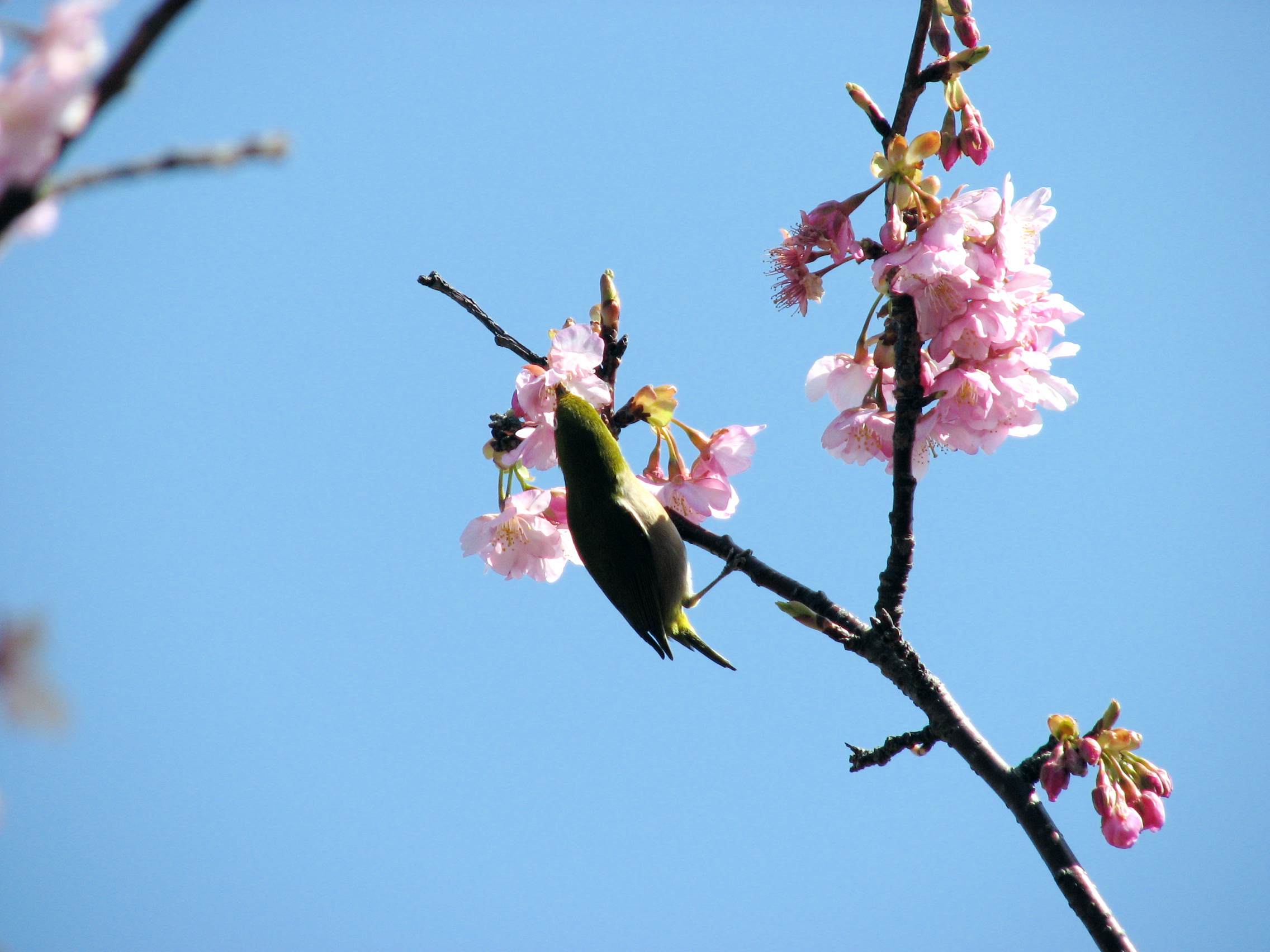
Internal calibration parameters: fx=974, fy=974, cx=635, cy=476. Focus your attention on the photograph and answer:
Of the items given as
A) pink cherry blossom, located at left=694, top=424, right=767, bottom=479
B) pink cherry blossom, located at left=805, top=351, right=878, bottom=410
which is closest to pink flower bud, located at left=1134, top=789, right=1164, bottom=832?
pink cherry blossom, located at left=805, top=351, right=878, bottom=410

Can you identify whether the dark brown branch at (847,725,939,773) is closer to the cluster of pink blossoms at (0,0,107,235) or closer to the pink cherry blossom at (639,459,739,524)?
the pink cherry blossom at (639,459,739,524)

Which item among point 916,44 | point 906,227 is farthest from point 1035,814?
point 916,44

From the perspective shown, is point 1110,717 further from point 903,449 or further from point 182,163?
point 182,163

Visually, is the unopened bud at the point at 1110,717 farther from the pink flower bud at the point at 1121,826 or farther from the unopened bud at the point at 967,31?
the unopened bud at the point at 967,31

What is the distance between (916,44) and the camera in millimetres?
2885

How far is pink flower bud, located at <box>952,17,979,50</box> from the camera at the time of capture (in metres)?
2.93

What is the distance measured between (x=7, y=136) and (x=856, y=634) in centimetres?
240

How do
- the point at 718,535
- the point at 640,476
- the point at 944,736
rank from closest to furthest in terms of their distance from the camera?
the point at 944,736 < the point at 718,535 < the point at 640,476

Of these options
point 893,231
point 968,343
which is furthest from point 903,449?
point 893,231

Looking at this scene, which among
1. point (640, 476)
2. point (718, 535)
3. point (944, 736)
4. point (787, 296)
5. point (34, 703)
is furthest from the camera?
point (640, 476)

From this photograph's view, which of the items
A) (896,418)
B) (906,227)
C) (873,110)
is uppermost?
(873,110)

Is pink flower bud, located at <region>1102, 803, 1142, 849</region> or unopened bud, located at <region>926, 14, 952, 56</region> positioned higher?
unopened bud, located at <region>926, 14, 952, 56</region>

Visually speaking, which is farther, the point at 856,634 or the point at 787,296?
the point at 787,296

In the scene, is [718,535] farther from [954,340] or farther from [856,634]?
[954,340]
